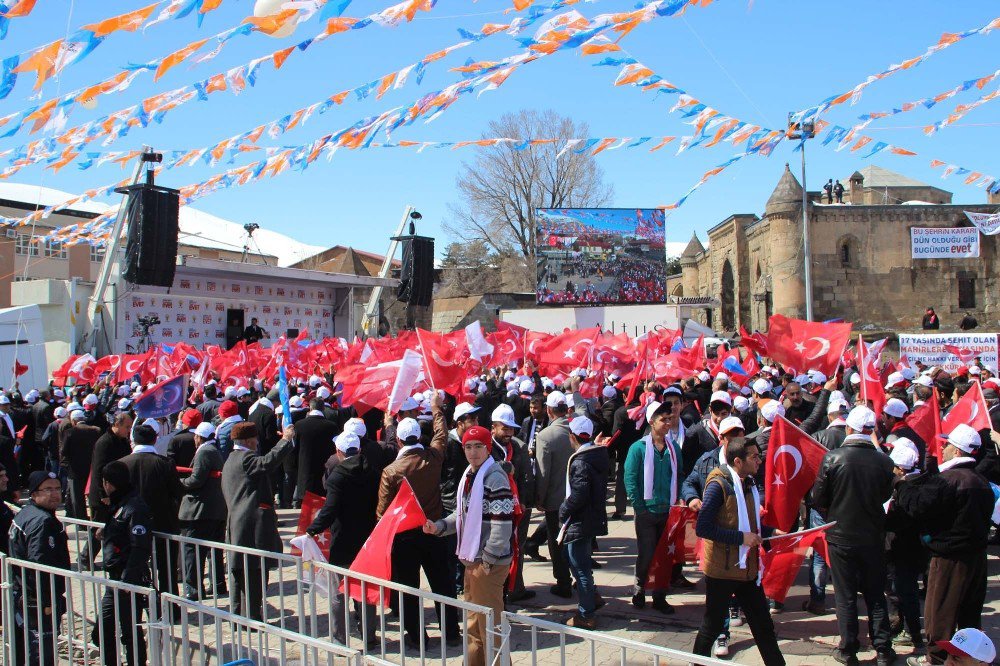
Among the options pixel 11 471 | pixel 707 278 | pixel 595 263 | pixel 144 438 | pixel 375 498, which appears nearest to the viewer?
pixel 375 498

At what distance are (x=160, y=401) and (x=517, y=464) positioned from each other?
5913 millimetres

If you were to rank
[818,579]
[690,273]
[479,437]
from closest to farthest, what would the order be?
[479,437], [818,579], [690,273]

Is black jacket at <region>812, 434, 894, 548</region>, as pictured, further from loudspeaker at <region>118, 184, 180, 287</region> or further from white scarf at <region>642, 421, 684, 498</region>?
loudspeaker at <region>118, 184, 180, 287</region>

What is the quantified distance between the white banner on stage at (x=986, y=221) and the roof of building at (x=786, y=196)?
24.1ft

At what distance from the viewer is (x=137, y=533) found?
5.43 m

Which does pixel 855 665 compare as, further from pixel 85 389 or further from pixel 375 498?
pixel 85 389

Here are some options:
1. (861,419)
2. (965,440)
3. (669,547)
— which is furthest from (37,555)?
(965,440)

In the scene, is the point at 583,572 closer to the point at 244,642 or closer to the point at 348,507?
the point at 348,507

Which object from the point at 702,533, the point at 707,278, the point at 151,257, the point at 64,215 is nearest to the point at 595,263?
the point at 707,278

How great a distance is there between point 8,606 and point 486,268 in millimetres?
50159

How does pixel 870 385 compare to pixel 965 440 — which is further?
pixel 870 385

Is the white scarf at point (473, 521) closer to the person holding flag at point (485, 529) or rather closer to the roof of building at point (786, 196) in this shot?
the person holding flag at point (485, 529)

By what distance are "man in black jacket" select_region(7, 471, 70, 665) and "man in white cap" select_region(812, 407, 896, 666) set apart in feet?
16.1

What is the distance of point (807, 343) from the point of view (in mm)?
12555
